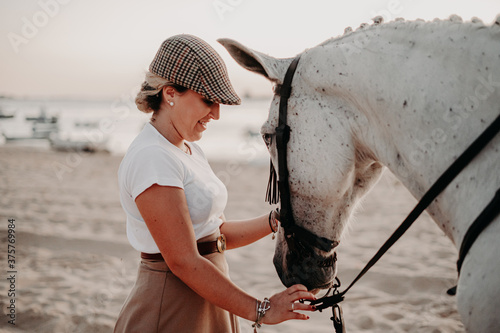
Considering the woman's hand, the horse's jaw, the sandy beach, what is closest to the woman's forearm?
→ the horse's jaw

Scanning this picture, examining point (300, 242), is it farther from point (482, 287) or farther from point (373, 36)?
point (373, 36)

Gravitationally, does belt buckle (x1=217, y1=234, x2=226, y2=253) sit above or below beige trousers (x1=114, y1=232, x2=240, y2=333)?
above

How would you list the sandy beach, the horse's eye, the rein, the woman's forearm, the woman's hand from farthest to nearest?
1. the sandy beach
2. the woman's forearm
3. the horse's eye
4. the woman's hand
5. the rein

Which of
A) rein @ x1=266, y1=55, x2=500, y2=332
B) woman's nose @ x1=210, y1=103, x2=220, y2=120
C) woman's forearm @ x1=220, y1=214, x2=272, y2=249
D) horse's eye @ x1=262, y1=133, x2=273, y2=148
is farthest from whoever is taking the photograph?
woman's forearm @ x1=220, y1=214, x2=272, y2=249

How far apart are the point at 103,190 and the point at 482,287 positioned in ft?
30.3

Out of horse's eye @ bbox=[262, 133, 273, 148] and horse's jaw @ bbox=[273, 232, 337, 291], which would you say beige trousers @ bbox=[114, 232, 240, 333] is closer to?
horse's jaw @ bbox=[273, 232, 337, 291]

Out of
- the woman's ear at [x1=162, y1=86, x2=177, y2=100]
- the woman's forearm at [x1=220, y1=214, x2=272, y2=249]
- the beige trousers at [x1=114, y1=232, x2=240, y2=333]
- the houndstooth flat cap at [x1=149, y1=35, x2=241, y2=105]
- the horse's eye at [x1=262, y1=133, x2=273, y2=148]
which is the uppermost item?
the houndstooth flat cap at [x1=149, y1=35, x2=241, y2=105]

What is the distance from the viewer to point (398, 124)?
4.49 feet

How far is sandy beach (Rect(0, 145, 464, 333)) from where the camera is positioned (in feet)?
11.6

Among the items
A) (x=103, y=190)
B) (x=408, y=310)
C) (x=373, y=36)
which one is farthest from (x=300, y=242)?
(x=103, y=190)

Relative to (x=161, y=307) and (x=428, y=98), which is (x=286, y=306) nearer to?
(x=161, y=307)

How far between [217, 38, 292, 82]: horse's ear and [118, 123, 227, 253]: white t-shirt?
0.53 metres

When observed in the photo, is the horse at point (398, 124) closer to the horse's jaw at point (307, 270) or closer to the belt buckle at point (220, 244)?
the horse's jaw at point (307, 270)

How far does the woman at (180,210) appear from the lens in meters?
1.57
